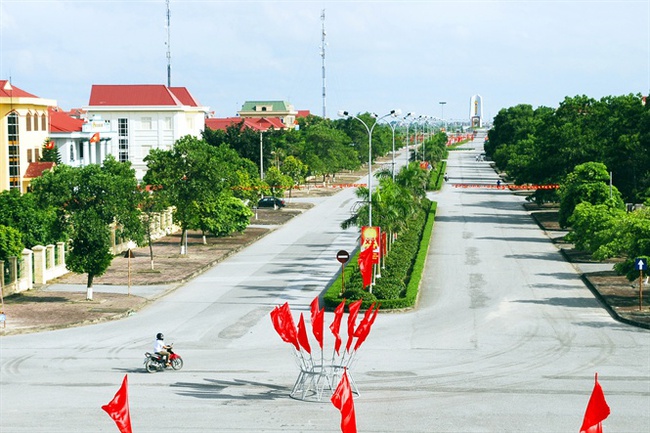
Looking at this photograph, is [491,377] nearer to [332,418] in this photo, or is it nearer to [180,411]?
[332,418]

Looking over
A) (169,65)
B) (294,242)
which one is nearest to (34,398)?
(294,242)

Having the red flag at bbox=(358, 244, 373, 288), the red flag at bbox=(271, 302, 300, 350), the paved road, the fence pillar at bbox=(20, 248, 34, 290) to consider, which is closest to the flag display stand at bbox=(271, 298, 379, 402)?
the red flag at bbox=(271, 302, 300, 350)

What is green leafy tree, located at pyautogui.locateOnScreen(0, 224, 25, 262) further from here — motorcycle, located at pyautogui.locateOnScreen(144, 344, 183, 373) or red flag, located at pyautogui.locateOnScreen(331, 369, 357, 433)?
red flag, located at pyautogui.locateOnScreen(331, 369, 357, 433)

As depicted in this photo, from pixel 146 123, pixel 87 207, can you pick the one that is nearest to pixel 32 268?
pixel 87 207

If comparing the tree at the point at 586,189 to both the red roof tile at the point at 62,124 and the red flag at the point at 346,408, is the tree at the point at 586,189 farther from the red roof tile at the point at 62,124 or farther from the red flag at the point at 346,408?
the red flag at the point at 346,408

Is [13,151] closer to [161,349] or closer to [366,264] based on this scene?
[366,264]

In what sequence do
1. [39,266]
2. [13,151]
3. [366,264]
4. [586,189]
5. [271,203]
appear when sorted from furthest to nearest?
1. [271,203]
2. [13,151]
3. [586,189]
4. [39,266]
5. [366,264]

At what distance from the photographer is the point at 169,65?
4692 inches

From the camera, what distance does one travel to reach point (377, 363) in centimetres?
2856

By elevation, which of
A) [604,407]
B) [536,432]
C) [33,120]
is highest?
[33,120]

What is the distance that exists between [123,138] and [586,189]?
5495 centimetres

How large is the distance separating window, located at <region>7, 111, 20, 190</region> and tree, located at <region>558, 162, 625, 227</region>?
1359 inches

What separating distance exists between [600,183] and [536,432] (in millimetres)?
36715

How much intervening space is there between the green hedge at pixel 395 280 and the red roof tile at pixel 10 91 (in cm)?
2635
